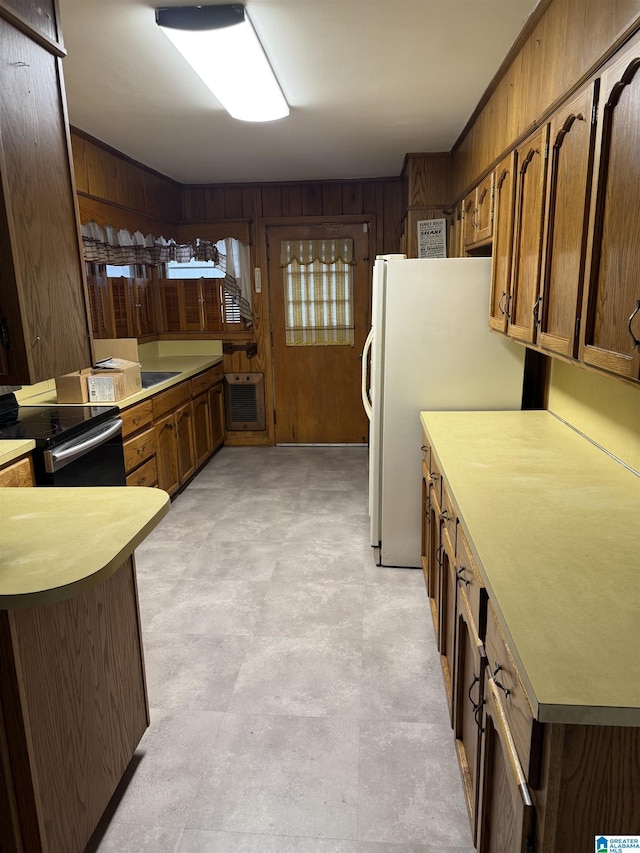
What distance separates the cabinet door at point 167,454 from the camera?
3875mm

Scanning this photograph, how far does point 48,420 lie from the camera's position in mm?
2877

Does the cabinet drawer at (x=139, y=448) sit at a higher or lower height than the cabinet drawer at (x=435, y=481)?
lower

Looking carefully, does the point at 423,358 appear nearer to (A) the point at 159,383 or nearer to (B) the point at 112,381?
(B) the point at 112,381

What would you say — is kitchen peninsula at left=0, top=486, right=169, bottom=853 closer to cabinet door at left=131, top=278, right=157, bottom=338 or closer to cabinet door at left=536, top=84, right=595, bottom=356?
cabinet door at left=536, top=84, right=595, bottom=356

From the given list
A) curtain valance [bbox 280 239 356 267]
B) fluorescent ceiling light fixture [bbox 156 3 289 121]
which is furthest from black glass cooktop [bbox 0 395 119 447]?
curtain valance [bbox 280 239 356 267]

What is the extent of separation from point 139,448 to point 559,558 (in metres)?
2.74

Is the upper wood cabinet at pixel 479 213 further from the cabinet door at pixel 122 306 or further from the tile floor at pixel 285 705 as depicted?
the cabinet door at pixel 122 306

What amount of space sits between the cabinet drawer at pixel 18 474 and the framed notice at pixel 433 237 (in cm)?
290

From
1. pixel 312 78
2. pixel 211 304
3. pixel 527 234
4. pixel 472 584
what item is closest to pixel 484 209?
pixel 527 234

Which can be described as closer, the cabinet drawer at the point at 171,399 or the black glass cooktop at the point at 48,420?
the black glass cooktop at the point at 48,420

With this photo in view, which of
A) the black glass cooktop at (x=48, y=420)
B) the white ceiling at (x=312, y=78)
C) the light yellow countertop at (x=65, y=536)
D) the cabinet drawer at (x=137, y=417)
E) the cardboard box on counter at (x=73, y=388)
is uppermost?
the white ceiling at (x=312, y=78)

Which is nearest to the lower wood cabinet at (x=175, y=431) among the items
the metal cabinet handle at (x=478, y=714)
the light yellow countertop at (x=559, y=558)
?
the light yellow countertop at (x=559, y=558)

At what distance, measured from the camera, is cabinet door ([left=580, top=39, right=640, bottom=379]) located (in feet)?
4.23

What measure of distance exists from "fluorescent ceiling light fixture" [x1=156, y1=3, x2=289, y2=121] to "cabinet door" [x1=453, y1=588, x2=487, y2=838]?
2076 mm
